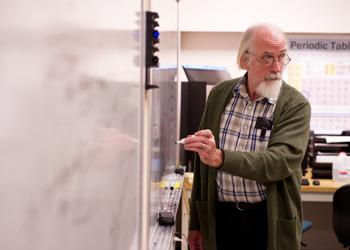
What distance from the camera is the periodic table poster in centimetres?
378

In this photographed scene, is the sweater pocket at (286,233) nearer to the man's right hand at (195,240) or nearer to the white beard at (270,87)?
the man's right hand at (195,240)

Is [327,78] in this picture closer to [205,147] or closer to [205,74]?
[205,74]

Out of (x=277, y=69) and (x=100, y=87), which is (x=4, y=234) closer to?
(x=100, y=87)

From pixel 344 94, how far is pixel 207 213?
2567 millimetres

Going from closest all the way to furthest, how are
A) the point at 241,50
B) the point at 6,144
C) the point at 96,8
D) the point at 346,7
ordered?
the point at 6,144 → the point at 96,8 → the point at 241,50 → the point at 346,7

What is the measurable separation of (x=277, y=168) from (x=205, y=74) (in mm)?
1852

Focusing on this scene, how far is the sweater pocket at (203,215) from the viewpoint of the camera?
1.72 meters

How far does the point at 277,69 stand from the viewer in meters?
1.65

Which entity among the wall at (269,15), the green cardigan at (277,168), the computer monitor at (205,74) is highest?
the wall at (269,15)

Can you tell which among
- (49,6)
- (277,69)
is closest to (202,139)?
(277,69)

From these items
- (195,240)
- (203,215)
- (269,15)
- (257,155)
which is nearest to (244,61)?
(257,155)

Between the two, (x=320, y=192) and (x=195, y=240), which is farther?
(x=320, y=192)

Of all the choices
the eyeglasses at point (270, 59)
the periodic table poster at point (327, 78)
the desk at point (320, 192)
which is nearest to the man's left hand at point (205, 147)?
the eyeglasses at point (270, 59)

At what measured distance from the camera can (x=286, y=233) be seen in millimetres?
1610
